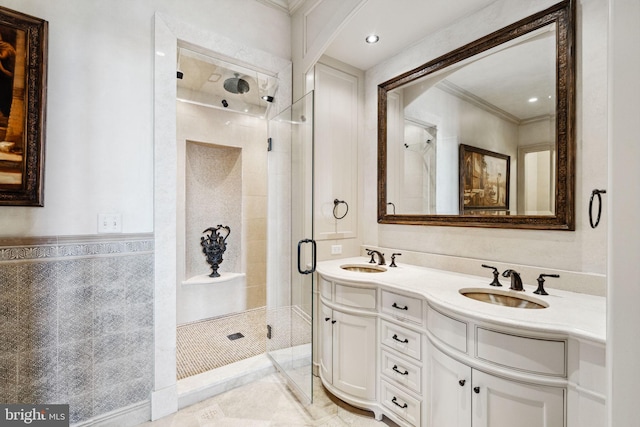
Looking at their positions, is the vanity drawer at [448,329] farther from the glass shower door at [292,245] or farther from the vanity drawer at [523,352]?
the glass shower door at [292,245]

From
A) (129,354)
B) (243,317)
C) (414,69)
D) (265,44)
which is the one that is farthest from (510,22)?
(243,317)

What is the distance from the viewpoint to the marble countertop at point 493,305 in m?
1.07

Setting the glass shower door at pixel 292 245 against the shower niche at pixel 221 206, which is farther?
the shower niche at pixel 221 206

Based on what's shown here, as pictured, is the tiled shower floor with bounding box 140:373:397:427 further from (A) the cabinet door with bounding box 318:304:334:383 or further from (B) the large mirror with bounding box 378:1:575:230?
(B) the large mirror with bounding box 378:1:575:230

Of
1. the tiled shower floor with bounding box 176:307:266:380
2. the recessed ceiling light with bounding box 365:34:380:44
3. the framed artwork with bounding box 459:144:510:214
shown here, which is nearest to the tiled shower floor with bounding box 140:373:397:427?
the tiled shower floor with bounding box 176:307:266:380

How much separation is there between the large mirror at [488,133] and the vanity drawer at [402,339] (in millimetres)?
873

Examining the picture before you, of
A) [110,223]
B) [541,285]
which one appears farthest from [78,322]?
[541,285]

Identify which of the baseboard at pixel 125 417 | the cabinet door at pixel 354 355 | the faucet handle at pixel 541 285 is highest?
the faucet handle at pixel 541 285

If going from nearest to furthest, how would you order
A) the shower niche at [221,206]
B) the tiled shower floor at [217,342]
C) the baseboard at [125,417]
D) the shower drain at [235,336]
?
the baseboard at [125,417], the tiled shower floor at [217,342], the shower drain at [235,336], the shower niche at [221,206]

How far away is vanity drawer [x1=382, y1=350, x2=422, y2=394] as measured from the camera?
1.56 metres

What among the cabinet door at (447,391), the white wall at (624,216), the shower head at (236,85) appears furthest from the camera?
A: the shower head at (236,85)

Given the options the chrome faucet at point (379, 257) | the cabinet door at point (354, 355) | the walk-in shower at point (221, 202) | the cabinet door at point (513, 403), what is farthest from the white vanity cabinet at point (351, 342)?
the walk-in shower at point (221, 202)

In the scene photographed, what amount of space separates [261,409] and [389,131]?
240cm

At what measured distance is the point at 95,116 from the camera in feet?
5.27
